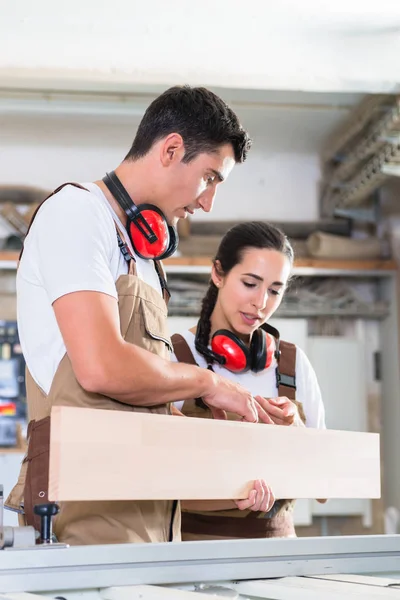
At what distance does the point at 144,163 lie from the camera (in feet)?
5.38

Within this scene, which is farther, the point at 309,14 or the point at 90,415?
the point at 309,14

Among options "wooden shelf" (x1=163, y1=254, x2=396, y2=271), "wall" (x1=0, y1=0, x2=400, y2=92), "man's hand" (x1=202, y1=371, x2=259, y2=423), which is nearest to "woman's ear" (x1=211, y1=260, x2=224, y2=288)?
"man's hand" (x1=202, y1=371, x2=259, y2=423)

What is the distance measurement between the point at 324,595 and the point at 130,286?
0.68 metres

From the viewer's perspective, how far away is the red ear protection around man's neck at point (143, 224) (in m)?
1.60

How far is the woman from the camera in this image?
2.09 metres

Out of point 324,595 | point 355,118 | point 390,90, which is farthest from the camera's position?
point 355,118

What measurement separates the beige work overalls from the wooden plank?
6cm

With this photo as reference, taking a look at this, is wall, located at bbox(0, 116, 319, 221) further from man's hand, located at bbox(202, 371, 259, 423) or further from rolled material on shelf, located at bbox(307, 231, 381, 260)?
man's hand, located at bbox(202, 371, 259, 423)

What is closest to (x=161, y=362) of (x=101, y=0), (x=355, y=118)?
(x=101, y=0)

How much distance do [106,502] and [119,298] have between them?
0.37 meters

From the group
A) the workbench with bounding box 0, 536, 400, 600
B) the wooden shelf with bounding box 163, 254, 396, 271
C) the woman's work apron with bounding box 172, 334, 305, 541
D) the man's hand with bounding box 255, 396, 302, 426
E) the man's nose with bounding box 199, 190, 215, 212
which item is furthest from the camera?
the wooden shelf with bounding box 163, 254, 396, 271

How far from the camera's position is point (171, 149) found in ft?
5.34

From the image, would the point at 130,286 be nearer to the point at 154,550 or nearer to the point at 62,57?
the point at 154,550

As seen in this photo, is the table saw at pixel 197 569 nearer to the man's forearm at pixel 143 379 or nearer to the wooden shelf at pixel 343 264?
Result: the man's forearm at pixel 143 379
